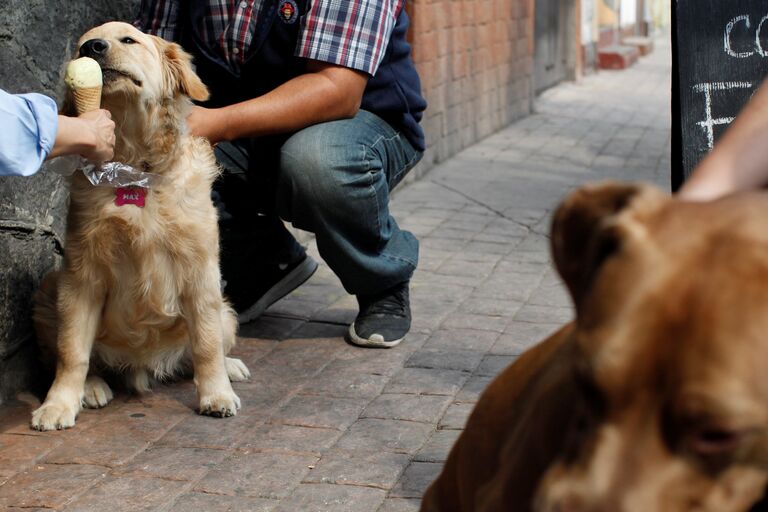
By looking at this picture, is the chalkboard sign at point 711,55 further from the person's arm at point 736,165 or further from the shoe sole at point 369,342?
the person's arm at point 736,165

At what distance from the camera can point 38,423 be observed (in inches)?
147

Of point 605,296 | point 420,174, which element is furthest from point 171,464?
point 420,174

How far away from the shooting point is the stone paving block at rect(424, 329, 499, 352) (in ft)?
15.0

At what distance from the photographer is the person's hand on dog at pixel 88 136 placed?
327cm

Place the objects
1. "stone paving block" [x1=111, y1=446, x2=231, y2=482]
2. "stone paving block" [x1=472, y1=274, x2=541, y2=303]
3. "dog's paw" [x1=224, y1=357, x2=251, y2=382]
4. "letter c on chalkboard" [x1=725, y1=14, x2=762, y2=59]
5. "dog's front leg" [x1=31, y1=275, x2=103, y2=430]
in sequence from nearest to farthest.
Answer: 1. "stone paving block" [x1=111, y1=446, x2=231, y2=482]
2. "dog's front leg" [x1=31, y1=275, x2=103, y2=430]
3. "letter c on chalkboard" [x1=725, y1=14, x2=762, y2=59]
4. "dog's paw" [x1=224, y1=357, x2=251, y2=382]
5. "stone paving block" [x1=472, y1=274, x2=541, y2=303]

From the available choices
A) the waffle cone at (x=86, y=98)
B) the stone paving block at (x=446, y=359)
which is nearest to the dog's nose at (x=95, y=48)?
the waffle cone at (x=86, y=98)

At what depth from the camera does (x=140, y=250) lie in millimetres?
3803

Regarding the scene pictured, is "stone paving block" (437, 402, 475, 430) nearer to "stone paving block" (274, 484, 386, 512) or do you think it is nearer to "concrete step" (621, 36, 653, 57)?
"stone paving block" (274, 484, 386, 512)

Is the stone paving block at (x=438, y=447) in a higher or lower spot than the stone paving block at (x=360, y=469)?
lower

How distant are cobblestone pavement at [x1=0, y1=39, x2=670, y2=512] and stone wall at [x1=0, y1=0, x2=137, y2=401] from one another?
0.23 meters

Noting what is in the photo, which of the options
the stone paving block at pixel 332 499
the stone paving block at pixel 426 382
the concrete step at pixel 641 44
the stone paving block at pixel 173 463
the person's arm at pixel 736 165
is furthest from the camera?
the concrete step at pixel 641 44

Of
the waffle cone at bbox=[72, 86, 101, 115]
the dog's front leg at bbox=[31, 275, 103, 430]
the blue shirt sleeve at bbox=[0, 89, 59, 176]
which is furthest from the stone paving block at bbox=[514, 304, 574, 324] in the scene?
the blue shirt sleeve at bbox=[0, 89, 59, 176]

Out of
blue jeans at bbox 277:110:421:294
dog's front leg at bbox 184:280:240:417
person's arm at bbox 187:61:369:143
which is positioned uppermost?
person's arm at bbox 187:61:369:143

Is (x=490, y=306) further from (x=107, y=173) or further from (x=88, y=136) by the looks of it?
(x=88, y=136)
